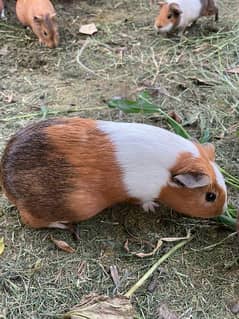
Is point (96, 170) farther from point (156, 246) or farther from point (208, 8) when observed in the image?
point (208, 8)

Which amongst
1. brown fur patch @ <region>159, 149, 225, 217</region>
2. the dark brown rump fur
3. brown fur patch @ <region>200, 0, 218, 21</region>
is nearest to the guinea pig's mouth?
brown fur patch @ <region>200, 0, 218, 21</region>

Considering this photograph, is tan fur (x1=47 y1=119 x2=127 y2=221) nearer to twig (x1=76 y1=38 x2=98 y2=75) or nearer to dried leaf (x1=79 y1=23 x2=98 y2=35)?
twig (x1=76 y1=38 x2=98 y2=75)

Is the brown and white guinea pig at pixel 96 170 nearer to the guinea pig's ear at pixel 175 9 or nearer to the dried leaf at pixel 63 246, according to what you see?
the dried leaf at pixel 63 246

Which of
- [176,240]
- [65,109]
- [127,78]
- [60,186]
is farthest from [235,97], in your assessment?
[60,186]

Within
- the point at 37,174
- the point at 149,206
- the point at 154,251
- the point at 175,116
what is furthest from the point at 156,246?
the point at 175,116

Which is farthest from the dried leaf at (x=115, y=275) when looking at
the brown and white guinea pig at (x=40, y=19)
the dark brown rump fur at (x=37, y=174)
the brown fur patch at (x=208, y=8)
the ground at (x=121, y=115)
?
the brown fur patch at (x=208, y=8)

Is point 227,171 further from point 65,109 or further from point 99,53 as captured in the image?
point 99,53
